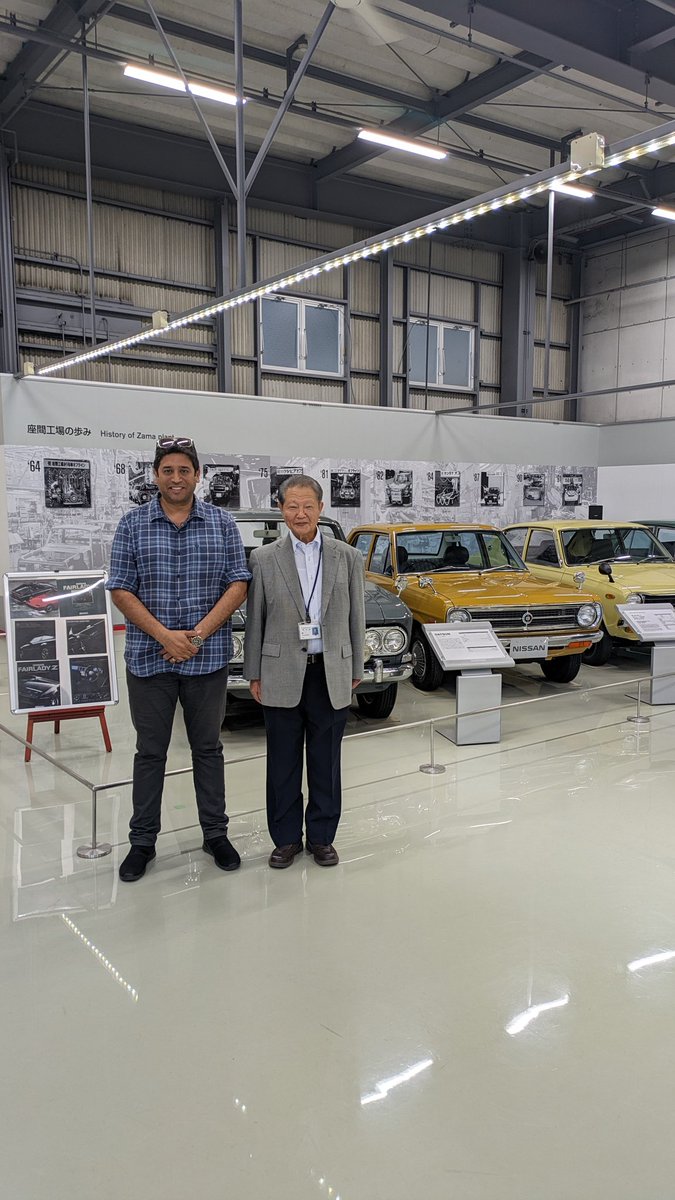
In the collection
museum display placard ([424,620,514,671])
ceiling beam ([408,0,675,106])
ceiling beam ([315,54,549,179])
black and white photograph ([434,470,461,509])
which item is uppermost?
ceiling beam ([315,54,549,179])

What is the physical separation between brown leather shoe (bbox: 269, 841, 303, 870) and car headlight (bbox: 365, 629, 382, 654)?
7.19 feet

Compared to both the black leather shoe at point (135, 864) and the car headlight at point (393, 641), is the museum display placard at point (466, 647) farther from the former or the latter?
the black leather shoe at point (135, 864)

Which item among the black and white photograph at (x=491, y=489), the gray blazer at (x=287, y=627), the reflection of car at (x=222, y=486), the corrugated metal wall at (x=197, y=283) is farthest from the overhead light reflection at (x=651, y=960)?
the corrugated metal wall at (x=197, y=283)

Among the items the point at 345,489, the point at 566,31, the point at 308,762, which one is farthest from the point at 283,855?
the point at 566,31

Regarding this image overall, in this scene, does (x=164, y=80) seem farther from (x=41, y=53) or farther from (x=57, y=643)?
(x=57, y=643)

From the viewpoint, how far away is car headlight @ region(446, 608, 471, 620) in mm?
6434

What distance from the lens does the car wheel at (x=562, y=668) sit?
7.41 m

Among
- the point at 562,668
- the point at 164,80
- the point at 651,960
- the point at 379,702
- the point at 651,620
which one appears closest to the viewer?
the point at 651,960

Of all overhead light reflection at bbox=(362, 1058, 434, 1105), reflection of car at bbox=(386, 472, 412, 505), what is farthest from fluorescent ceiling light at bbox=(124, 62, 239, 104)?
overhead light reflection at bbox=(362, 1058, 434, 1105)

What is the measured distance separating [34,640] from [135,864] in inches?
91.2

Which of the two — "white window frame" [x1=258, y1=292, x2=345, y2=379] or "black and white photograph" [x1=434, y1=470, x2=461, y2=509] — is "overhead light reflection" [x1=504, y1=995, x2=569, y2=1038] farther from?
"white window frame" [x1=258, y1=292, x2=345, y2=379]

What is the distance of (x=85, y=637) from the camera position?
18.3ft

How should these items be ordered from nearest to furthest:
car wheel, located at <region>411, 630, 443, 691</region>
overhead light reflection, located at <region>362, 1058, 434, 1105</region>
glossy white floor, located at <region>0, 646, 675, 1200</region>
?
glossy white floor, located at <region>0, 646, 675, 1200</region>, overhead light reflection, located at <region>362, 1058, 434, 1105</region>, car wheel, located at <region>411, 630, 443, 691</region>

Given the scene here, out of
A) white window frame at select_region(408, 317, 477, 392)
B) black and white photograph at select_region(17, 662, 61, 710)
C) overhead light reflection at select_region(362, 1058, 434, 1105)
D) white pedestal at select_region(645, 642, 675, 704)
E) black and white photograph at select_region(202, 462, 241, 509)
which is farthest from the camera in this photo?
white window frame at select_region(408, 317, 477, 392)
